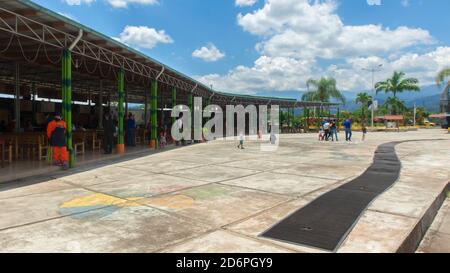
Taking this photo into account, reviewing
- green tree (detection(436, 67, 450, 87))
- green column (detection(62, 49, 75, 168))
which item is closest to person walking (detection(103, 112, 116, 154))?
green column (detection(62, 49, 75, 168))

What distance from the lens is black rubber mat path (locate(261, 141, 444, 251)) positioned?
3.91 metres

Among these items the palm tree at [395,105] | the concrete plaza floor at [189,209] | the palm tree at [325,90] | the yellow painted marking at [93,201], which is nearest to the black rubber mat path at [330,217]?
the concrete plaza floor at [189,209]

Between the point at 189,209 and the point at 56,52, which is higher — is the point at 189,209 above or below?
below

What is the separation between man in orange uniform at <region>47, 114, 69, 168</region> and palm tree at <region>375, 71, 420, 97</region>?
5272 centimetres

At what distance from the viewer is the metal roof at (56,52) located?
7973 millimetres

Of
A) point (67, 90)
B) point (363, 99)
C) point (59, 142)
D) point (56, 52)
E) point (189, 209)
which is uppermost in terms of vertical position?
point (363, 99)

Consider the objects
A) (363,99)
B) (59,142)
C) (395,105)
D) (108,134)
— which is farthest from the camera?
(363,99)

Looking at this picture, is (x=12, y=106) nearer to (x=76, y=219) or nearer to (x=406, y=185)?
(x=76, y=219)

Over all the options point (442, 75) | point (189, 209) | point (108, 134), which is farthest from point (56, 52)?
point (442, 75)

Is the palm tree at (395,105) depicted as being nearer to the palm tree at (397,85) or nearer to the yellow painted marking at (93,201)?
the palm tree at (397,85)

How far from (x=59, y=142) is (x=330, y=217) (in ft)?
25.8

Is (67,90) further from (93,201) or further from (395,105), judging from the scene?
(395,105)

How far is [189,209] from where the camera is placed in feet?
17.0
